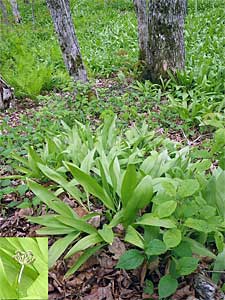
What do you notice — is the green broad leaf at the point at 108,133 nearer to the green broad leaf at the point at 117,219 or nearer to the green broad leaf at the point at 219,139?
the green broad leaf at the point at 219,139

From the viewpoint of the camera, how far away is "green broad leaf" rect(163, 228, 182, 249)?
1.86 m

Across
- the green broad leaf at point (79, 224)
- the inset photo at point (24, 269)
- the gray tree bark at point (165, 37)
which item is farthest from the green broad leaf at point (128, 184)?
the gray tree bark at point (165, 37)

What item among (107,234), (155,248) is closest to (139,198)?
(107,234)

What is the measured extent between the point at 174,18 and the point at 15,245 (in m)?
4.96

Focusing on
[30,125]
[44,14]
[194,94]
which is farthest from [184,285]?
[44,14]

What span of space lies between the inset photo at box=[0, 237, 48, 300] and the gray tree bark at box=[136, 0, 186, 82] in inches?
187

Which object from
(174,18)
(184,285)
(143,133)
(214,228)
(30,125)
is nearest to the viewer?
(214,228)

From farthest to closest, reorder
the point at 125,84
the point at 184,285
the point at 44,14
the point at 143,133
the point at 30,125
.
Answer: the point at 44,14 → the point at 125,84 → the point at 30,125 → the point at 143,133 → the point at 184,285

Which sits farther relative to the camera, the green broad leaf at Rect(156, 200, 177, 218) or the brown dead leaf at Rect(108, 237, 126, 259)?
the brown dead leaf at Rect(108, 237, 126, 259)

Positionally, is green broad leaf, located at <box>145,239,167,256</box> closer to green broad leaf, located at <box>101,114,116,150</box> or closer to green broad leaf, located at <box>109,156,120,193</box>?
green broad leaf, located at <box>109,156,120,193</box>

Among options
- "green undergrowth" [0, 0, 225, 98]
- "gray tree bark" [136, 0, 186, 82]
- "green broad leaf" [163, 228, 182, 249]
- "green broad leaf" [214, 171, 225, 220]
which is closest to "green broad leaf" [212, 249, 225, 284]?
→ "green broad leaf" [214, 171, 225, 220]

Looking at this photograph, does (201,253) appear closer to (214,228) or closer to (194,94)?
(214,228)

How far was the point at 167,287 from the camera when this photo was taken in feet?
6.23

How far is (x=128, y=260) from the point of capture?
200cm
